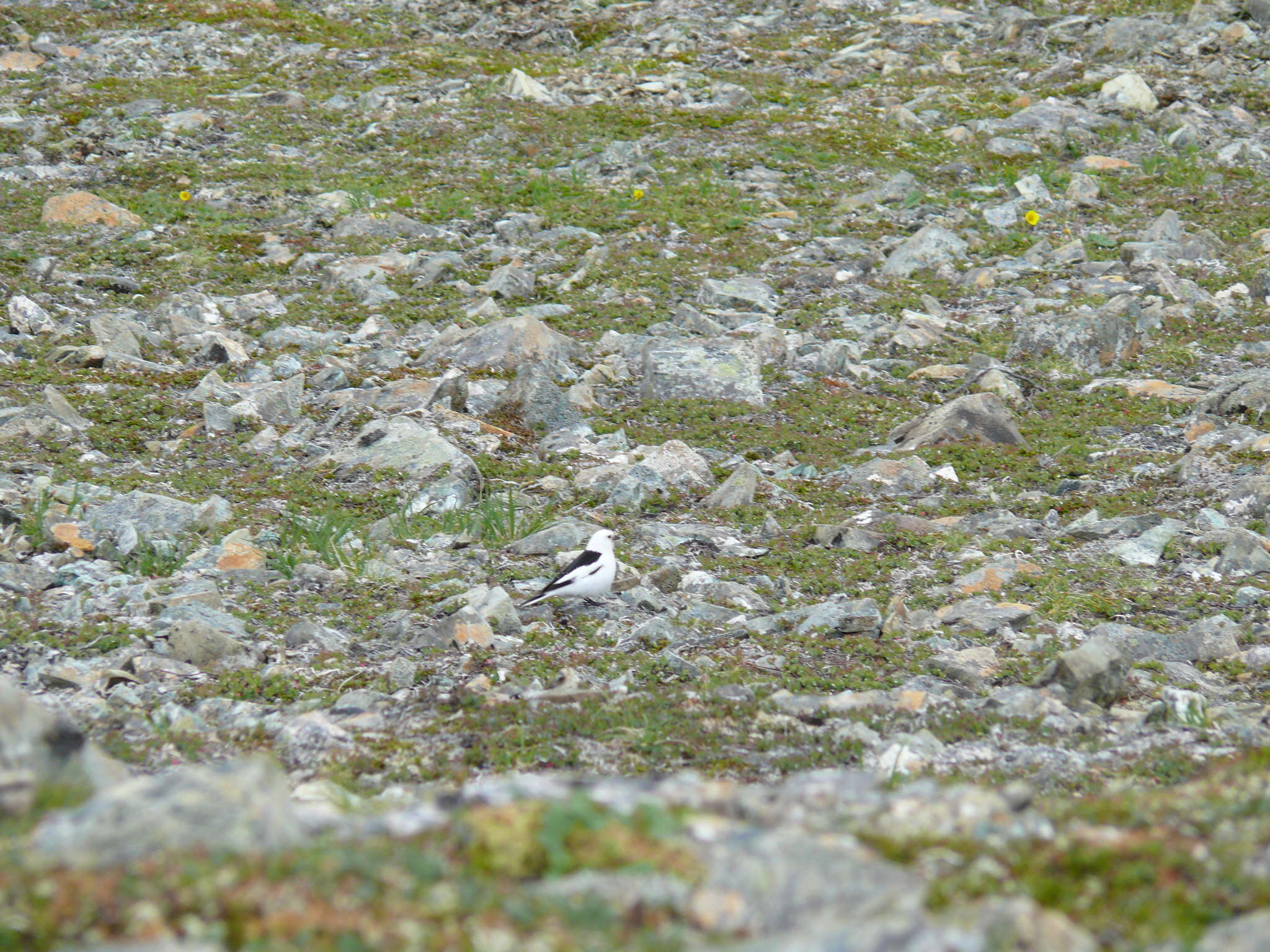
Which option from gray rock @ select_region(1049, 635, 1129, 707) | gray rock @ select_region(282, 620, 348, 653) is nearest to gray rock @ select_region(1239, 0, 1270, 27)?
gray rock @ select_region(1049, 635, 1129, 707)

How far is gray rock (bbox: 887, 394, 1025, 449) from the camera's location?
42.3ft

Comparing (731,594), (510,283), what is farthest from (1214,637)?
(510,283)

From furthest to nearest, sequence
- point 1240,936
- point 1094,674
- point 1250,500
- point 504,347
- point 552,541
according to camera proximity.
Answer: point 504,347, point 1250,500, point 552,541, point 1094,674, point 1240,936

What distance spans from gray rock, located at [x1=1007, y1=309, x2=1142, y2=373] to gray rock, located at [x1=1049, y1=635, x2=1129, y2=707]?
25.6 ft

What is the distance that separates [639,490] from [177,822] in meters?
8.59

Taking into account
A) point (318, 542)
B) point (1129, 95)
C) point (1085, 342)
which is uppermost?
point (1129, 95)

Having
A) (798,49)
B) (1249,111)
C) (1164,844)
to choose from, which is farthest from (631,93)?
(1164,844)

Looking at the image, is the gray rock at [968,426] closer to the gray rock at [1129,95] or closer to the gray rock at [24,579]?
the gray rock at [24,579]

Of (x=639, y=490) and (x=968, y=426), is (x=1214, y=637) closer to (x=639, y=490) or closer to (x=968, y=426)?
(x=968, y=426)

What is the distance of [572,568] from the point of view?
909 centimetres

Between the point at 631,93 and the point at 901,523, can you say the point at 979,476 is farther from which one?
the point at 631,93

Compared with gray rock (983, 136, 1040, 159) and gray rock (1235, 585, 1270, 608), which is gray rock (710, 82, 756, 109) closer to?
gray rock (983, 136, 1040, 159)

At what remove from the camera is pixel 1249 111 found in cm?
2216

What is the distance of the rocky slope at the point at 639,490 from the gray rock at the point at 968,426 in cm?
5
